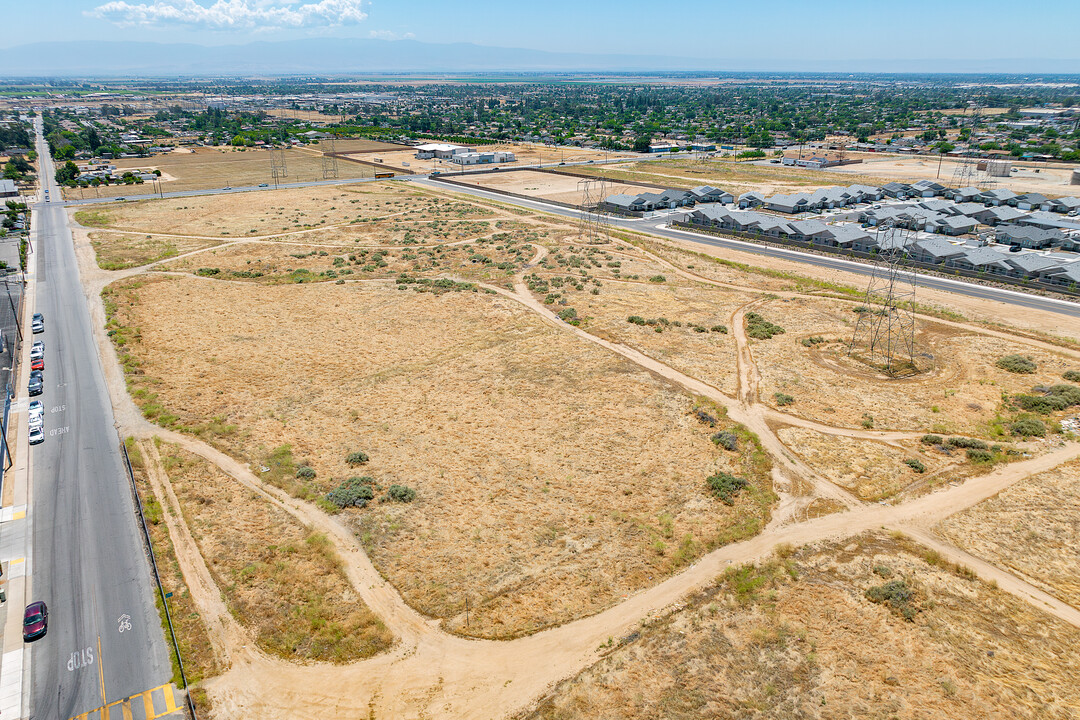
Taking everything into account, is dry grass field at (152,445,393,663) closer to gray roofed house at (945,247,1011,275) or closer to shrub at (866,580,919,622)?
shrub at (866,580,919,622)

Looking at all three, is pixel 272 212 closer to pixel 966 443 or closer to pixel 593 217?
pixel 593 217

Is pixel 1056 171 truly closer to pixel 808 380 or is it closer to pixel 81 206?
pixel 808 380

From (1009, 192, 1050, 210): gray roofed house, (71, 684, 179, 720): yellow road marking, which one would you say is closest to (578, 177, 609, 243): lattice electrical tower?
(1009, 192, 1050, 210): gray roofed house

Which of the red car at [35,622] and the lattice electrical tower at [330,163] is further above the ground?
the lattice electrical tower at [330,163]

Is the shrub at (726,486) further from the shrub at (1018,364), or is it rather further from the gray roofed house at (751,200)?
the gray roofed house at (751,200)

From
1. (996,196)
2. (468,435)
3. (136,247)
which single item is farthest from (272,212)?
(996,196)

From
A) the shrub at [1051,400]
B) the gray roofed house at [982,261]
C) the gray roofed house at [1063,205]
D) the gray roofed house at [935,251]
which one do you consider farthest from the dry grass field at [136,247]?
the gray roofed house at [1063,205]

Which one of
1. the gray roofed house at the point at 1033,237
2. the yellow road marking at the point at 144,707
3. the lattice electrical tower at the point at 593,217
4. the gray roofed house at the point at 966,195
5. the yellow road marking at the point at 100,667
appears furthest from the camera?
the gray roofed house at the point at 966,195
